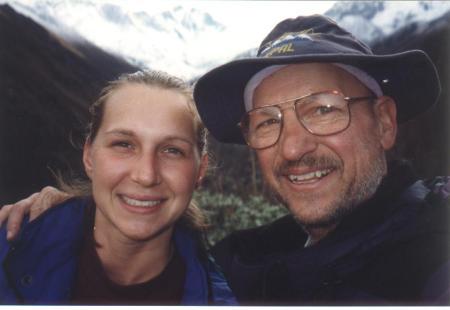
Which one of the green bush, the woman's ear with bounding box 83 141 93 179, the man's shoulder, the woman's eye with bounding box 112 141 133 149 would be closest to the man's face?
the man's shoulder

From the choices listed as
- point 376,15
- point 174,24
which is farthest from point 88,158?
point 376,15

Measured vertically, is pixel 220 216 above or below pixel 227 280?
above

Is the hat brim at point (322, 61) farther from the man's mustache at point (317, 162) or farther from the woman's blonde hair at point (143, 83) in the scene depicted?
the man's mustache at point (317, 162)

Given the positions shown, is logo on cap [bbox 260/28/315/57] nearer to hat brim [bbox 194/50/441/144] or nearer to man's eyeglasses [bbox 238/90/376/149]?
hat brim [bbox 194/50/441/144]

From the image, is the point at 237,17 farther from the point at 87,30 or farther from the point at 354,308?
the point at 354,308

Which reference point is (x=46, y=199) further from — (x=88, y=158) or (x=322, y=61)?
(x=322, y=61)

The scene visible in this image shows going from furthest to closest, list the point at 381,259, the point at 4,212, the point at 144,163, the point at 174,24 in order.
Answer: the point at 174,24, the point at 4,212, the point at 144,163, the point at 381,259

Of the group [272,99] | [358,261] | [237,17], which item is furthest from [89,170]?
[358,261]
